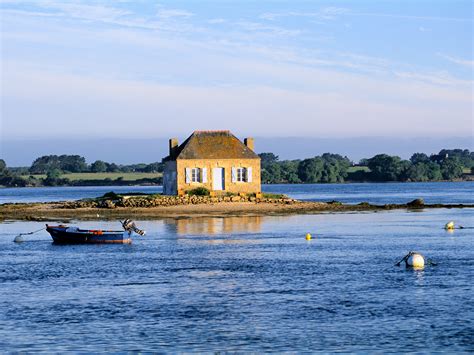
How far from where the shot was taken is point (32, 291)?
33.3 metres

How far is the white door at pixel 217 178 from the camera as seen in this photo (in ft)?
263

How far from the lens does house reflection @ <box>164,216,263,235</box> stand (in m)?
59.9

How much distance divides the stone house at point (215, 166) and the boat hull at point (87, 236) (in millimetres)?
26999

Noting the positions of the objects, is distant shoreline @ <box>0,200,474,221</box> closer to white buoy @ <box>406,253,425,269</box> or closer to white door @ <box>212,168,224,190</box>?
white door @ <box>212,168,224,190</box>

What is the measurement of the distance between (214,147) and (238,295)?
49.5 metres

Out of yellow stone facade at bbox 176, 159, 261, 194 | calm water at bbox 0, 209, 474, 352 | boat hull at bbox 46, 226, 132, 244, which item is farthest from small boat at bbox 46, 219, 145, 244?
yellow stone facade at bbox 176, 159, 261, 194

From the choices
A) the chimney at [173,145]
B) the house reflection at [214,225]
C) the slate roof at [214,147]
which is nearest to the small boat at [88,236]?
the house reflection at [214,225]

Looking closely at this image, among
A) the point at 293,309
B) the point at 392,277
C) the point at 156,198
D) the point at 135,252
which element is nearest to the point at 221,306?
the point at 293,309

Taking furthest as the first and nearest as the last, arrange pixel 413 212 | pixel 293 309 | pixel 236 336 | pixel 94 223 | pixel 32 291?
pixel 413 212, pixel 94 223, pixel 32 291, pixel 293 309, pixel 236 336

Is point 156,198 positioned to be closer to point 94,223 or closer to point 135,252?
point 94,223

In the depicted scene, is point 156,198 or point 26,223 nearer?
point 26,223

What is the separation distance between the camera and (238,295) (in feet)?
104

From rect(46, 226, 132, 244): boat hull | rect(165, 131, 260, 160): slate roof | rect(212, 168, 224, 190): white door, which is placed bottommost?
rect(46, 226, 132, 244): boat hull

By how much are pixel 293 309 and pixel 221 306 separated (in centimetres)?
235
